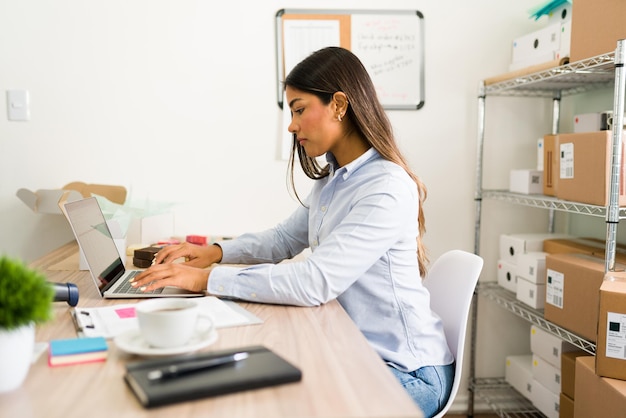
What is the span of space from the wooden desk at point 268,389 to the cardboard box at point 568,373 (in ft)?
3.86

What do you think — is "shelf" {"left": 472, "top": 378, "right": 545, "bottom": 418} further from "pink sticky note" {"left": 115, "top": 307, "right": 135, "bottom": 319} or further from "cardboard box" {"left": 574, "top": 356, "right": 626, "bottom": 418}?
"pink sticky note" {"left": 115, "top": 307, "right": 135, "bottom": 319}

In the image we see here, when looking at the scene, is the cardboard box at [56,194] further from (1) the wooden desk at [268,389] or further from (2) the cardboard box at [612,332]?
(2) the cardboard box at [612,332]

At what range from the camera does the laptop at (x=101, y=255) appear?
143cm

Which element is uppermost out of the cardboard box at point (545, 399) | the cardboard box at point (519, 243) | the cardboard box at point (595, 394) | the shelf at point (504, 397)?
the cardboard box at point (519, 243)

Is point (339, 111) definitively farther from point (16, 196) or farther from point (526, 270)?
point (16, 196)

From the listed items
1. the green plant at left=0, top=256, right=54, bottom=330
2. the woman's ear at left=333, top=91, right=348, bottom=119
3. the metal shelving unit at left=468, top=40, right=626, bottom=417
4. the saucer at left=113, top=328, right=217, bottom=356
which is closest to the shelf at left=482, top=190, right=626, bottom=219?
the metal shelving unit at left=468, top=40, right=626, bottom=417

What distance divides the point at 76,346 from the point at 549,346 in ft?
5.72

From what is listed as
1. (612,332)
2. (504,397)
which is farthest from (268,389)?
(504,397)

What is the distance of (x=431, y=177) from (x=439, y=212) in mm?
149

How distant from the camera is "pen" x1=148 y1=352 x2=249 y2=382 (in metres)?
0.87

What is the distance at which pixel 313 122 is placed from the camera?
5.30 feet

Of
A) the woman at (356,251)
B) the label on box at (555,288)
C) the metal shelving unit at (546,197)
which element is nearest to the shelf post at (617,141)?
the metal shelving unit at (546,197)

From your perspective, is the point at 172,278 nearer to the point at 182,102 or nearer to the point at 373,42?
the point at 182,102

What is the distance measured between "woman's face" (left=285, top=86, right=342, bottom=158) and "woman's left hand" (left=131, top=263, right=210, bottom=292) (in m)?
0.45
